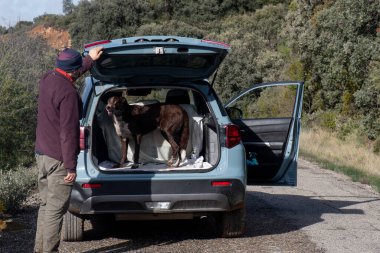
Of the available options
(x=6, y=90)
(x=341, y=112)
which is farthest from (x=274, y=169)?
(x=341, y=112)

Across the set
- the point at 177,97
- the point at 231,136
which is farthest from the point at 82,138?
the point at 177,97

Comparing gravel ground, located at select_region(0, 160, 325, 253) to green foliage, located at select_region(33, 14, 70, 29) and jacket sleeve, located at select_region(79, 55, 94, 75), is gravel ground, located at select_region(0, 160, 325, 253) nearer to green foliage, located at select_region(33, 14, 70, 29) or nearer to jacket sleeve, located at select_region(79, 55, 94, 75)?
jacket sleeve, located at select_region(79, 55, 94, 75)

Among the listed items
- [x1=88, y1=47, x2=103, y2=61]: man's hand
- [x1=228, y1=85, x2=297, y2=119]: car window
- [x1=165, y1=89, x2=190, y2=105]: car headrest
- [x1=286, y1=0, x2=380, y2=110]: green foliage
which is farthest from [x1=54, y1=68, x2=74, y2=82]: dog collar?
[x1=228, y1=85, x2=297, y2=119]: car window

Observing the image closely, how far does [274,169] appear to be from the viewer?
8625mm

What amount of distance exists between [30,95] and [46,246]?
11969 millimetres

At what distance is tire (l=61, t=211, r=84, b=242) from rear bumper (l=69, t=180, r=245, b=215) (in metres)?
0.34

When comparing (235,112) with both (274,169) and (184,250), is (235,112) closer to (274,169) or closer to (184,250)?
(274,169)

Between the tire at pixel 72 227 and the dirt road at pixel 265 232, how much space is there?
8 centimetres

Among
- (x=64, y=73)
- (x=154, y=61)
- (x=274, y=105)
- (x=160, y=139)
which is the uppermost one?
(x=154, y=61)

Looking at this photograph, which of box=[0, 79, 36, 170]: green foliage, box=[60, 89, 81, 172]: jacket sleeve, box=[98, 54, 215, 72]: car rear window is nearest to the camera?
box=[60, 89, 81, 172]: jacket sleeve

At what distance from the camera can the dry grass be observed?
63.9 feet

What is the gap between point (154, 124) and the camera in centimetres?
842

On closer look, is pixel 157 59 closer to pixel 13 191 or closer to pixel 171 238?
pixel 171 238

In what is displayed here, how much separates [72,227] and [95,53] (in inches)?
77.0
